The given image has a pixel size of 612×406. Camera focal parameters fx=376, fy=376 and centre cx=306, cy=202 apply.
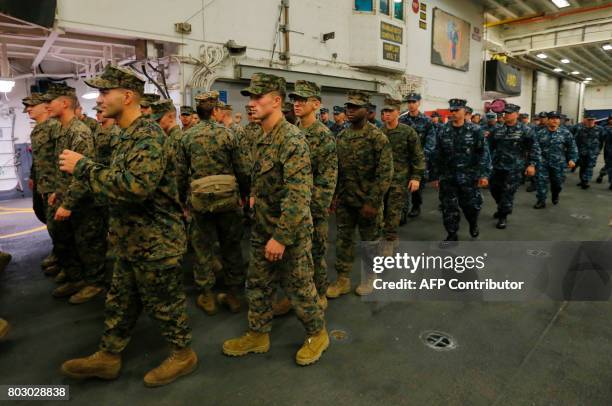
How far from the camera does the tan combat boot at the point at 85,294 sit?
361 cm

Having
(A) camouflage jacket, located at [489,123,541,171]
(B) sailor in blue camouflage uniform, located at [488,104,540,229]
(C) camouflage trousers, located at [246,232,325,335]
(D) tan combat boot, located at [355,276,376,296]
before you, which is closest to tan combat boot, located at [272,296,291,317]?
(C) camouflage trousers, located at [246,232,325,335]

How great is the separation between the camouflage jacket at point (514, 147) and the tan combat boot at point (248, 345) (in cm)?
490

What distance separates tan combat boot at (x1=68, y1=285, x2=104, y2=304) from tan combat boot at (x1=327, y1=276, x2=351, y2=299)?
2.29m

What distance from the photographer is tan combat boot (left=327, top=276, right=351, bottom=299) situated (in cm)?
361

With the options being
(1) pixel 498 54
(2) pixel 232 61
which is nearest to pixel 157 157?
(2) pixel 232 61

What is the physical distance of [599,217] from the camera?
6512mm

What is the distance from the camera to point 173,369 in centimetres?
240

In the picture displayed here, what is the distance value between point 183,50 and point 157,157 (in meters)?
5.92

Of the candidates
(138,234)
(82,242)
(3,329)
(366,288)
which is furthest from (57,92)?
(366,288)

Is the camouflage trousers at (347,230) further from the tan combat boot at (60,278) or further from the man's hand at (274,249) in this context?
the tan combat boot at (60,278)

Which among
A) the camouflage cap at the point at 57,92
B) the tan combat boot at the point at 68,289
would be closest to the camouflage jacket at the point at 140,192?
the camouflage cap at the point at 57,92

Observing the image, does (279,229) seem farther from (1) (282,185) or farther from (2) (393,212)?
(2) (393,212)

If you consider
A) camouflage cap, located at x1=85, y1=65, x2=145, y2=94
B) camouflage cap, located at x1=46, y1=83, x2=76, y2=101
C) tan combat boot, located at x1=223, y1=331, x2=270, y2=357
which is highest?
camouflage cap, located at x1=46, y1=83, x2=76, y2=101

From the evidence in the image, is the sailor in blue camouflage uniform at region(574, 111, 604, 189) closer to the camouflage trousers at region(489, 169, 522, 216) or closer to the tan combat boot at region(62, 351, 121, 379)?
the camouflage trousers at region(489, 169, 522, 216)
